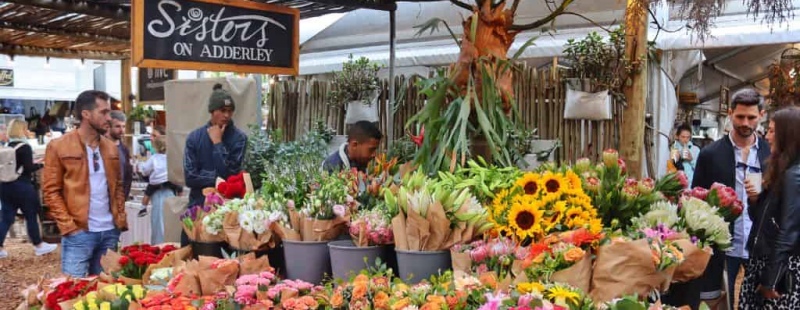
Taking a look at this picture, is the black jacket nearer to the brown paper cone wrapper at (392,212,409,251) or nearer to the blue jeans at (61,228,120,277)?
the brown paper cone wrapper at (392,212,409,251)

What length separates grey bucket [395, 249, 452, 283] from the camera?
104 inches

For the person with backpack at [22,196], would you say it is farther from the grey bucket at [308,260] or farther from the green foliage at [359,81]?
the grey bucket at [308,260]

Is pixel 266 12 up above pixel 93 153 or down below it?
above

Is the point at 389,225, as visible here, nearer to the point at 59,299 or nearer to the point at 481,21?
the point at 59,299

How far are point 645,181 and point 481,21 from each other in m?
1.46

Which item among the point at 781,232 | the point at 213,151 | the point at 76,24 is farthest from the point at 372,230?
the point at 76,24

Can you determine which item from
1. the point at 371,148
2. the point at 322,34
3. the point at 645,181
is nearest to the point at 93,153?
the point at 371,148

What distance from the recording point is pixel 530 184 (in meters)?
2.90

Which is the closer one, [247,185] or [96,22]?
[247,185]

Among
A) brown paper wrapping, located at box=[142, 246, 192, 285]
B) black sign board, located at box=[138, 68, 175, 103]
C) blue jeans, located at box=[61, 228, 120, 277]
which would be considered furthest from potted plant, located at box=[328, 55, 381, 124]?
brown paper wrapping, located at box=[142, 246, 192, 285]

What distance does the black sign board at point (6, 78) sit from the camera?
686 inches

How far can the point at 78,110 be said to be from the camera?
172 inches

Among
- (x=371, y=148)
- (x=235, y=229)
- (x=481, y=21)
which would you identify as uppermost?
(x=481, y=21)

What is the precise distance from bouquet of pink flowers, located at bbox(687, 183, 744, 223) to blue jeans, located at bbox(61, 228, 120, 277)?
10.9 ft
